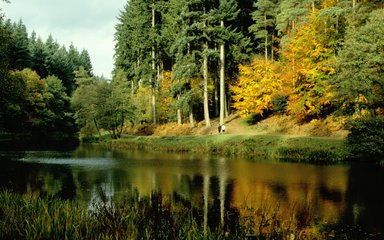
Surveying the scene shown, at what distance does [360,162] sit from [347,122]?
9.12ft

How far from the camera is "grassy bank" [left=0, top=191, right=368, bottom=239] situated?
745 centimetres

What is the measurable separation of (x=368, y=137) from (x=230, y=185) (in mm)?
11256

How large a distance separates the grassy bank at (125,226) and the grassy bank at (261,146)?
1677 cm

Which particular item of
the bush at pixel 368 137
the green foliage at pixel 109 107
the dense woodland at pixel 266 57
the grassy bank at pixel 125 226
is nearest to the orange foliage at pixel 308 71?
the dense woodland at pixel 266 57

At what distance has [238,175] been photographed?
2145cm

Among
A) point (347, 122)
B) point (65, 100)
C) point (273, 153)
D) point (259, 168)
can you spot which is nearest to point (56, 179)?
point (259, 168)

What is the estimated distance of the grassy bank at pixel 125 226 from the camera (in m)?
7.45

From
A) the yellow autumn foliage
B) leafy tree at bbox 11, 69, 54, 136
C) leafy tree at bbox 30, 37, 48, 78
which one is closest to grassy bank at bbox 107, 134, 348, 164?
the yellow autumn foliage

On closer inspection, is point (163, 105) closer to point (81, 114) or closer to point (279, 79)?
point (81, 114)

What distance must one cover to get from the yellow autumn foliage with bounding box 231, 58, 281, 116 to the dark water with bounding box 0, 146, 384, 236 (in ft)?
47.1

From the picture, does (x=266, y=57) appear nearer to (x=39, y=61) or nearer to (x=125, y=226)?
(x=125, y=226)

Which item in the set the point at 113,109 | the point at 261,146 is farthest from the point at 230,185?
the point at 113,109

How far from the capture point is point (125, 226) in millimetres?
8297

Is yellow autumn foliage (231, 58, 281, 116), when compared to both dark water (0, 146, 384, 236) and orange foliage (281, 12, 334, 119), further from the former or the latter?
dark water (0, 146, 384, 236)
